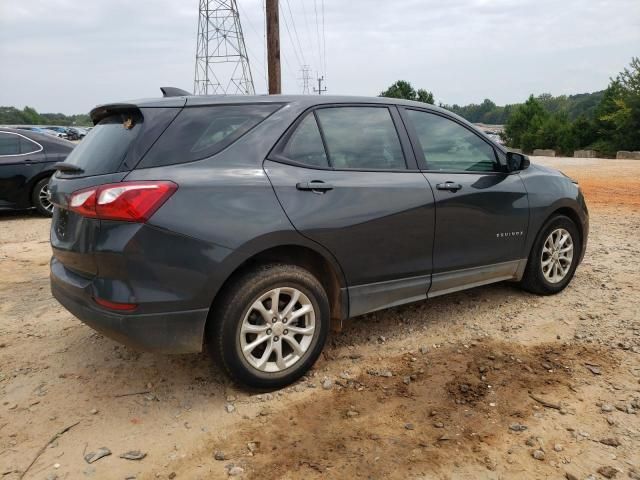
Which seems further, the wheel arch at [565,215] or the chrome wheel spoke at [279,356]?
the wheel arch at [565,215]

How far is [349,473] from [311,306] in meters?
1.02

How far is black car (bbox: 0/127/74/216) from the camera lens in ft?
28.0

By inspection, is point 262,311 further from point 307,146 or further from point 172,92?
point 172,92

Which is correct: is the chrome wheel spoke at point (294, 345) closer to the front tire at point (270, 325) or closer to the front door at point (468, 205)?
the front tire at point (270, 325)

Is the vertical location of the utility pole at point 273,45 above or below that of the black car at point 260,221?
above

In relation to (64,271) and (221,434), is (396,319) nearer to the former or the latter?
(221,434)

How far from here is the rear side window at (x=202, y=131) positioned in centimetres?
283

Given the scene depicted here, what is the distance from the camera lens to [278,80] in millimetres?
12633

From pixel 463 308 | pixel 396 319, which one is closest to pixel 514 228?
pixel 463 308

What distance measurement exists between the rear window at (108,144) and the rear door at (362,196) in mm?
775

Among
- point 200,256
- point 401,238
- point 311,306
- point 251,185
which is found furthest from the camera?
point 401,238

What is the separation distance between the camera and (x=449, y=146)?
3.97 metres

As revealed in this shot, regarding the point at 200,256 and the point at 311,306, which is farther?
the point at 311,306

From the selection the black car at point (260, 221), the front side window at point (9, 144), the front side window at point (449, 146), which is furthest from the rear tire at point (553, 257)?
the front side window at point (9, 144)
